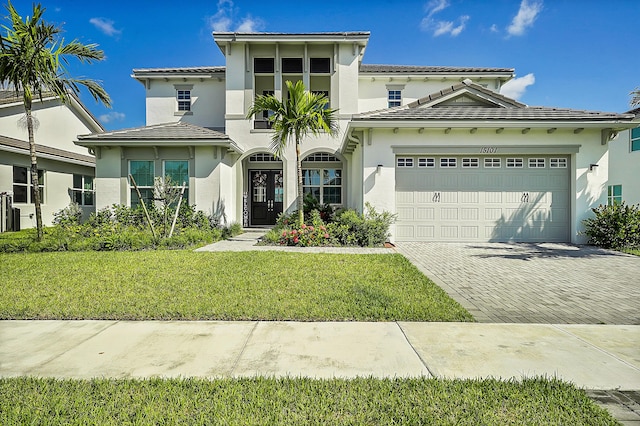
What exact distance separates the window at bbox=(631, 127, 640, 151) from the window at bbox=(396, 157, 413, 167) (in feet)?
38.2

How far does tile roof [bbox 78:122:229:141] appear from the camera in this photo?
13102 millimetres

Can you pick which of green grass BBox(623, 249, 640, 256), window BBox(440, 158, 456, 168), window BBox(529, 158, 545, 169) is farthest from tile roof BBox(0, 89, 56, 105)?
green grass BBox(623, 249, 640, 256)

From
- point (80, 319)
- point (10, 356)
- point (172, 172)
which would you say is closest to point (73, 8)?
point (172, 172)

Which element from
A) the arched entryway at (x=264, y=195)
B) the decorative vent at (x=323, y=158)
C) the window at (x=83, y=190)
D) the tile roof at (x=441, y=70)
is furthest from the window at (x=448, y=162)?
the window at (x=83, y=190)

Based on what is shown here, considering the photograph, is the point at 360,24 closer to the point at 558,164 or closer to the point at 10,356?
the point at 558,164

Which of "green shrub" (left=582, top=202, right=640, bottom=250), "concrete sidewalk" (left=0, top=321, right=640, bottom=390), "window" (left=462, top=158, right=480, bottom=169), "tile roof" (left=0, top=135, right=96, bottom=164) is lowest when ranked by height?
"concrete sidewalk" (left=0, top=321, right=640, bottom=390)

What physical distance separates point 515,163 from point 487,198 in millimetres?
1507

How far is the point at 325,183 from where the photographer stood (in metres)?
17.3

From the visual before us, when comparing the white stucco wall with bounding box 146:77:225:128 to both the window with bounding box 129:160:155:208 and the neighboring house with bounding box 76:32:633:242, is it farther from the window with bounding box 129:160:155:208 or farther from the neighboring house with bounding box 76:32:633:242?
the window with bounding box 129:160:155:208

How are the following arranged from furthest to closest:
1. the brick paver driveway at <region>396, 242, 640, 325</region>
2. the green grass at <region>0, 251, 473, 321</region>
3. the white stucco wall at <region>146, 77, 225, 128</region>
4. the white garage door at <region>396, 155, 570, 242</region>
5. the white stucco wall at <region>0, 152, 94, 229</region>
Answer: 1. the white stucco wall at <region>146, 77, 225, 128</region>
2. the white stucco wall at <region>0, 152, 94, 229</region>
3. the white garage door at <region>396, 155, 570, 242</region>
4. the brick paver driveway at <region>396, 242, 640, 325</region>
5. the green grass at <region>0, 251, 473, 321</region>

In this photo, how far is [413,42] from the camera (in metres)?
12.7

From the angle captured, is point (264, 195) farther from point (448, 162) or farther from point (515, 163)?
point (515, 163)

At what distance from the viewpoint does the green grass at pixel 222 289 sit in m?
4.58

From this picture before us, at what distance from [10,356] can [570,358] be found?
5.41m
